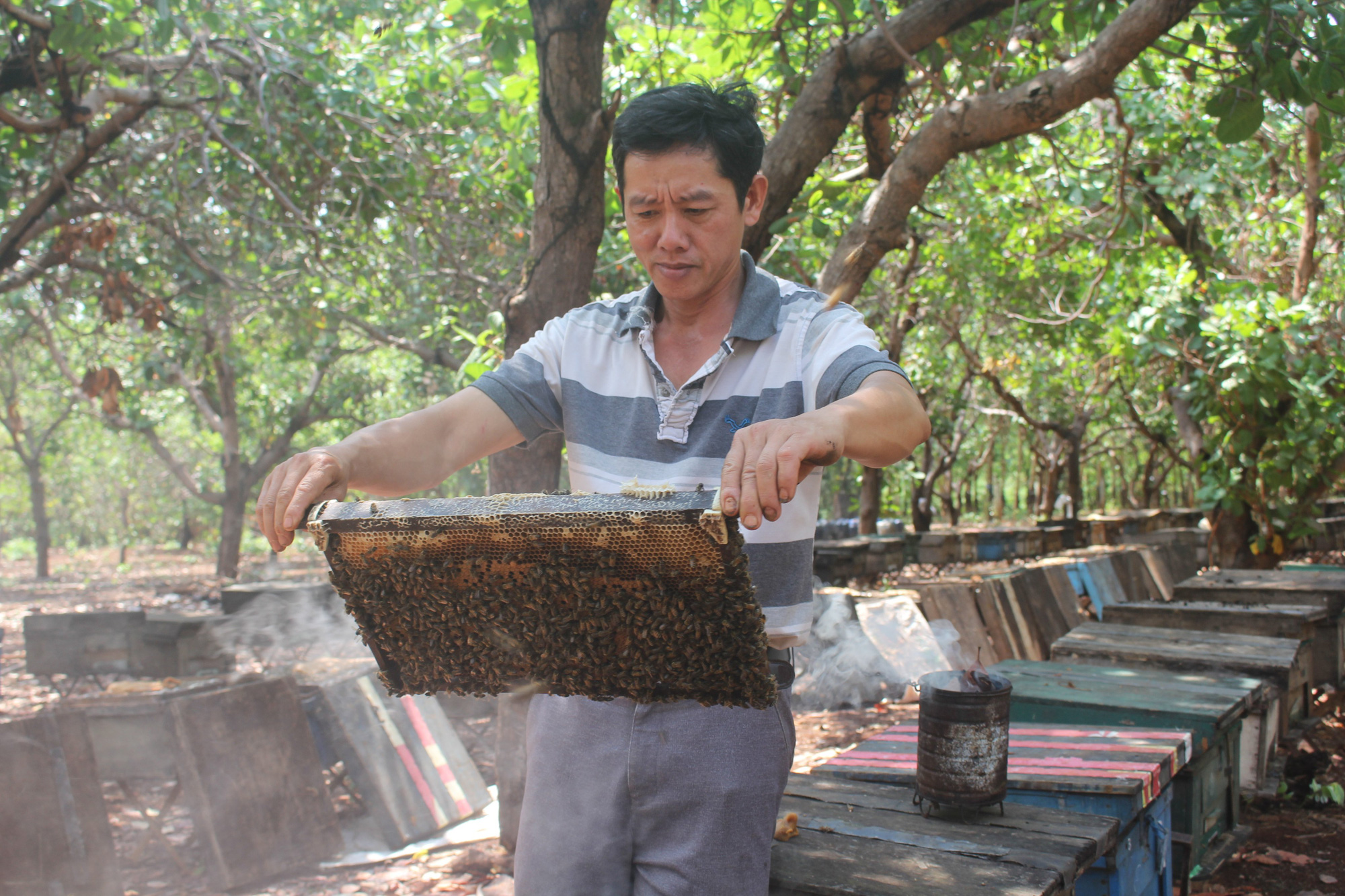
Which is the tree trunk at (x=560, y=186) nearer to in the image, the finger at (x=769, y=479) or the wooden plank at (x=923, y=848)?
the wooden plank at (x=923, y=848)

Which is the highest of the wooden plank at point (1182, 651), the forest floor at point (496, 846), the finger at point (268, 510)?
the finger at point (268, 510)

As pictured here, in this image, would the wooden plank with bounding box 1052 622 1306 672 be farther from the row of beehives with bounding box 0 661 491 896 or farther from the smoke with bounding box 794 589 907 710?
the row of beehives with bounding box 0 661 491 896

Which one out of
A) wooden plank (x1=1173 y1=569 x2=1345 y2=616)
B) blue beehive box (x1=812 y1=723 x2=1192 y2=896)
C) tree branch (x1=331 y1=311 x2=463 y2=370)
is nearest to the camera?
blue beehive box (x1=812 y1=723 x2=1192 y2=896)

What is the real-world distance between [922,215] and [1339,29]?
7594 millimetres

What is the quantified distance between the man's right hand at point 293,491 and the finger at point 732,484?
2.31 feet

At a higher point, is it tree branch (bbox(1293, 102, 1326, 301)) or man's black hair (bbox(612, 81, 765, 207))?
tree branch (bbox(1293, 102, 1326, 301))

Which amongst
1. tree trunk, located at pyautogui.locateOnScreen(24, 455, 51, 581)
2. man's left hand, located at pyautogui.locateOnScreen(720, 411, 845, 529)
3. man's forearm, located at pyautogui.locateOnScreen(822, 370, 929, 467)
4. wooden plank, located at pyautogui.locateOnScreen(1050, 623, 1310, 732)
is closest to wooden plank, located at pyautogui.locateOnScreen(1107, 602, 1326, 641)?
wooden plank, located at pyautogui.locateOnScreen(1050, 623, 1310, 732)

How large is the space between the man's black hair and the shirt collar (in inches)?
6.8

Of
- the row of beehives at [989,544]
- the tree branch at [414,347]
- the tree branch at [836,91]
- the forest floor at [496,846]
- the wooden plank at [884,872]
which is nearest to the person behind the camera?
the wooden plank at [884,872]

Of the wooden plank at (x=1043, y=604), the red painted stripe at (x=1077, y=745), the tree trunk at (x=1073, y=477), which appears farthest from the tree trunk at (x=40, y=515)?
the red painted stripe at (x=1077, y=745)

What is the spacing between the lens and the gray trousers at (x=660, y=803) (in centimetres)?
171

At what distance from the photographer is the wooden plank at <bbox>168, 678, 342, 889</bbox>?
4281 mm

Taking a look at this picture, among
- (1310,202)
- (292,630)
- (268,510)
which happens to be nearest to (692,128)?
(268,510)

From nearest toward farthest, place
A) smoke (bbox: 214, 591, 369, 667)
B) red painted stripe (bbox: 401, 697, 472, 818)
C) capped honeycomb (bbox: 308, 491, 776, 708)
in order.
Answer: capped honeycomb (bbox: 308, 491, 776, 708), red painted stripe (bbox: 401, 697, 472, 818), smoke (bbox: 214, 591, 369, 667)
